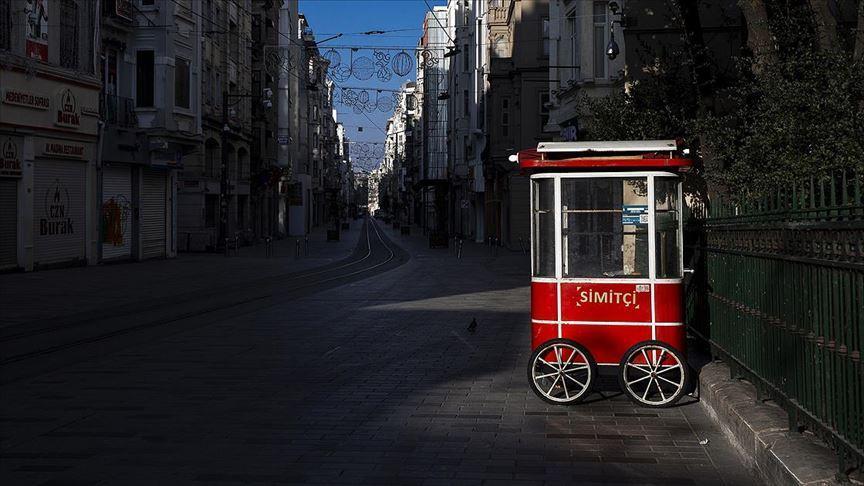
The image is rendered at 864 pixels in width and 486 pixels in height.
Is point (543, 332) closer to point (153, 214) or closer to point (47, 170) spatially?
point (47, 170)

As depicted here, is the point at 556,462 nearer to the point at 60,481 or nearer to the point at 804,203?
the point at 804,203

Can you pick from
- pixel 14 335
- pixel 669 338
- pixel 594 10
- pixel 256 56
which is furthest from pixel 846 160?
pixel 256 56

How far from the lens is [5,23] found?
26.1 metres

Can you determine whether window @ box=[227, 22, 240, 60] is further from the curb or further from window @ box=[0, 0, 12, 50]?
the curb

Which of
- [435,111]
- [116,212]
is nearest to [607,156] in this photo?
[116,212]

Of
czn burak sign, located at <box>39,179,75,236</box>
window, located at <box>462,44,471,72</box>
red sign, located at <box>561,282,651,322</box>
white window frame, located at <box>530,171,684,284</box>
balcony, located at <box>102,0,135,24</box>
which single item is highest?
window, located at <box>462,44,471,72</box>

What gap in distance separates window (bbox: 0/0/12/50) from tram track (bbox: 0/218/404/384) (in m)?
9.76

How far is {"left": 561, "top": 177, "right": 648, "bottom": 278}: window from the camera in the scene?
868cm

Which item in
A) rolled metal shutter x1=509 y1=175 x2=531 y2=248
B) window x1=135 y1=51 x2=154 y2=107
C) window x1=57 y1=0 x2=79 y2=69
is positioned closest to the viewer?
window x1=57 y1=0 x2=79 y2=69

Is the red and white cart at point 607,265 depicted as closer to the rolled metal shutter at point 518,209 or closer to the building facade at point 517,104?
the building facade at point 517,104

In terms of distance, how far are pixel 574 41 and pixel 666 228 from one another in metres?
21.6

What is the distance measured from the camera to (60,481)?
6.02 meters

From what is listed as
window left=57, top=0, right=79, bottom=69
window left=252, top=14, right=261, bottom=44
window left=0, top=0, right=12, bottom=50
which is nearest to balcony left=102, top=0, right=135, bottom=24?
window left=57, top=0, right=79, bottom=69

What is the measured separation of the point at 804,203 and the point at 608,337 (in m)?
3.34
